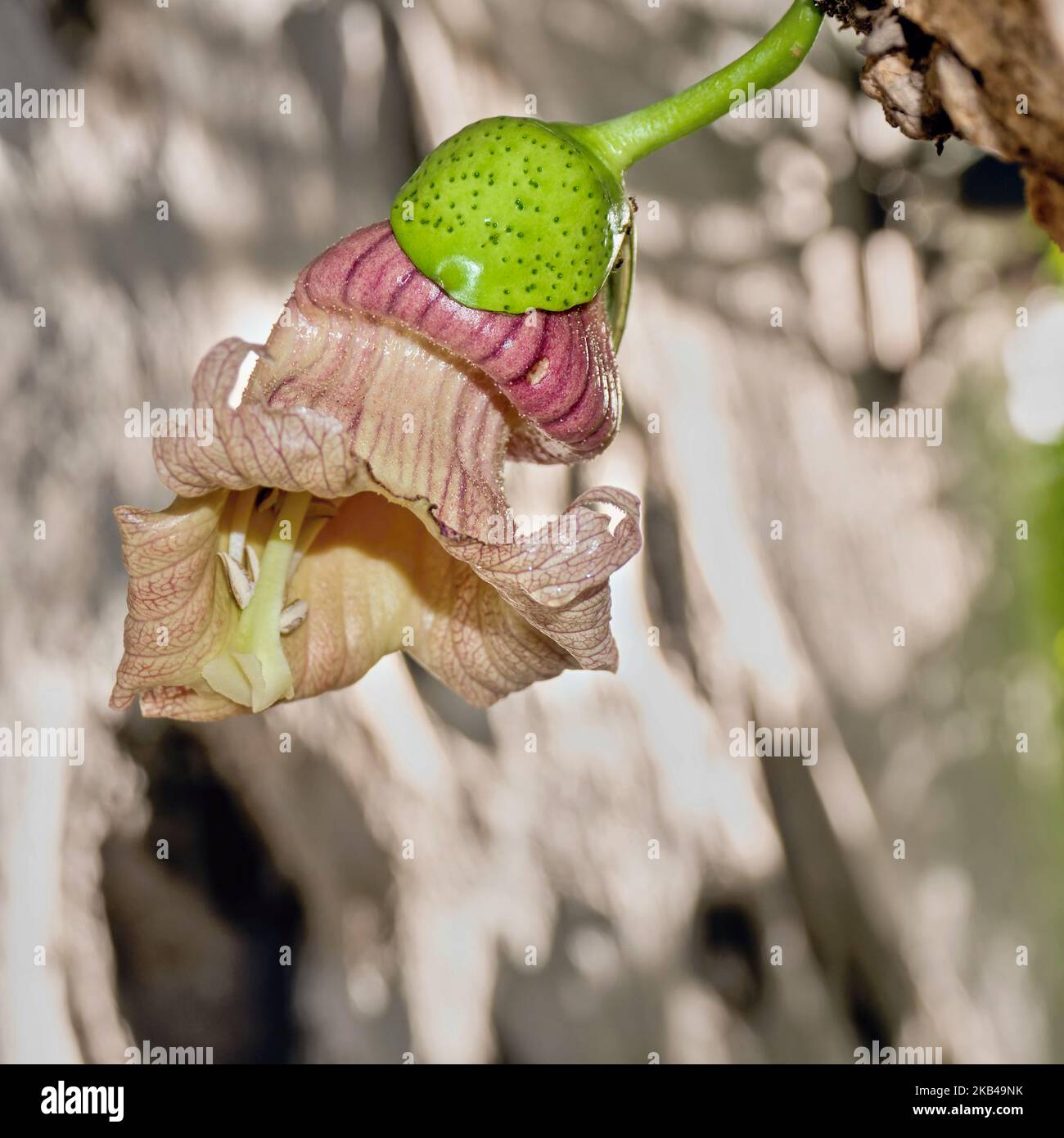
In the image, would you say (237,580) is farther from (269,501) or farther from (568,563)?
(568,563)

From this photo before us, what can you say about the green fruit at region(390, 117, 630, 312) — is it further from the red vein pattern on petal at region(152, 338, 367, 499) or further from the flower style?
the red vein pattern on petal at region(152, 338, 367, 499)

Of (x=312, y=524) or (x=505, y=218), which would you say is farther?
(x=312, y=524)

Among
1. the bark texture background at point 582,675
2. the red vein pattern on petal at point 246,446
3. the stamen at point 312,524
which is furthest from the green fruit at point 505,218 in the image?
the bark texture background at point 582,675

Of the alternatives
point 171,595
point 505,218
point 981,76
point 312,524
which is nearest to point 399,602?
point 312,524

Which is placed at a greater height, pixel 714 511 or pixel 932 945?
pixel 714 511
